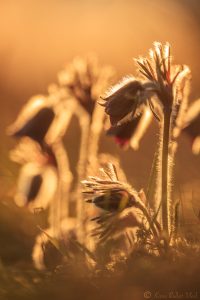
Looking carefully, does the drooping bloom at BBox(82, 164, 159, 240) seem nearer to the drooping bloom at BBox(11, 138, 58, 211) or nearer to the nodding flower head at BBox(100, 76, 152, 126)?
the nodding flower head at BBox(100, 76, 152, 126)

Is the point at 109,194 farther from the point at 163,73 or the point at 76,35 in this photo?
the point at 76,35

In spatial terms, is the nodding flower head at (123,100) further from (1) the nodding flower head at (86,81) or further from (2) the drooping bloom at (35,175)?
(1) the nodding flower head at (86,81)

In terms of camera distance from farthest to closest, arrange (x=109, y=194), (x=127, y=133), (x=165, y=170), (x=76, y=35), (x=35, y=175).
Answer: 1. (x=76, y=35)
2. (x=35, y=175)
3. (x=127, y=133)
4. (x=165, y=170)
5. (x=109, y=194)

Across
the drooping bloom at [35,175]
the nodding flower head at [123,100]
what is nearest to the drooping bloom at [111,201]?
the nodding flower head at [123,100]

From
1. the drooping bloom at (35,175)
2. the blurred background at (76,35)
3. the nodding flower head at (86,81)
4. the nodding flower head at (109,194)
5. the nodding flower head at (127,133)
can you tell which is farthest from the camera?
the blurred background at (76,35)

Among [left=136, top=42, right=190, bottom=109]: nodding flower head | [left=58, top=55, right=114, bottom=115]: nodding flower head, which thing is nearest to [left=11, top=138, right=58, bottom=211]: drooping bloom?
[left=58, top=55, right=114, bottom=115]: nodding flower head

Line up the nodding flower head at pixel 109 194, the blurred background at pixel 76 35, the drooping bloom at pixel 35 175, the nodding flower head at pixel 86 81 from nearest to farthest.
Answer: the nodding flower head at pixel 109 194, the drooping bloom at pixel 35 175, the nodding flower head at pixel 86 81, the blurred background at pixel 76 35

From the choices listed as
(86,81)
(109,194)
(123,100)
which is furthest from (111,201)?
(86,81)
